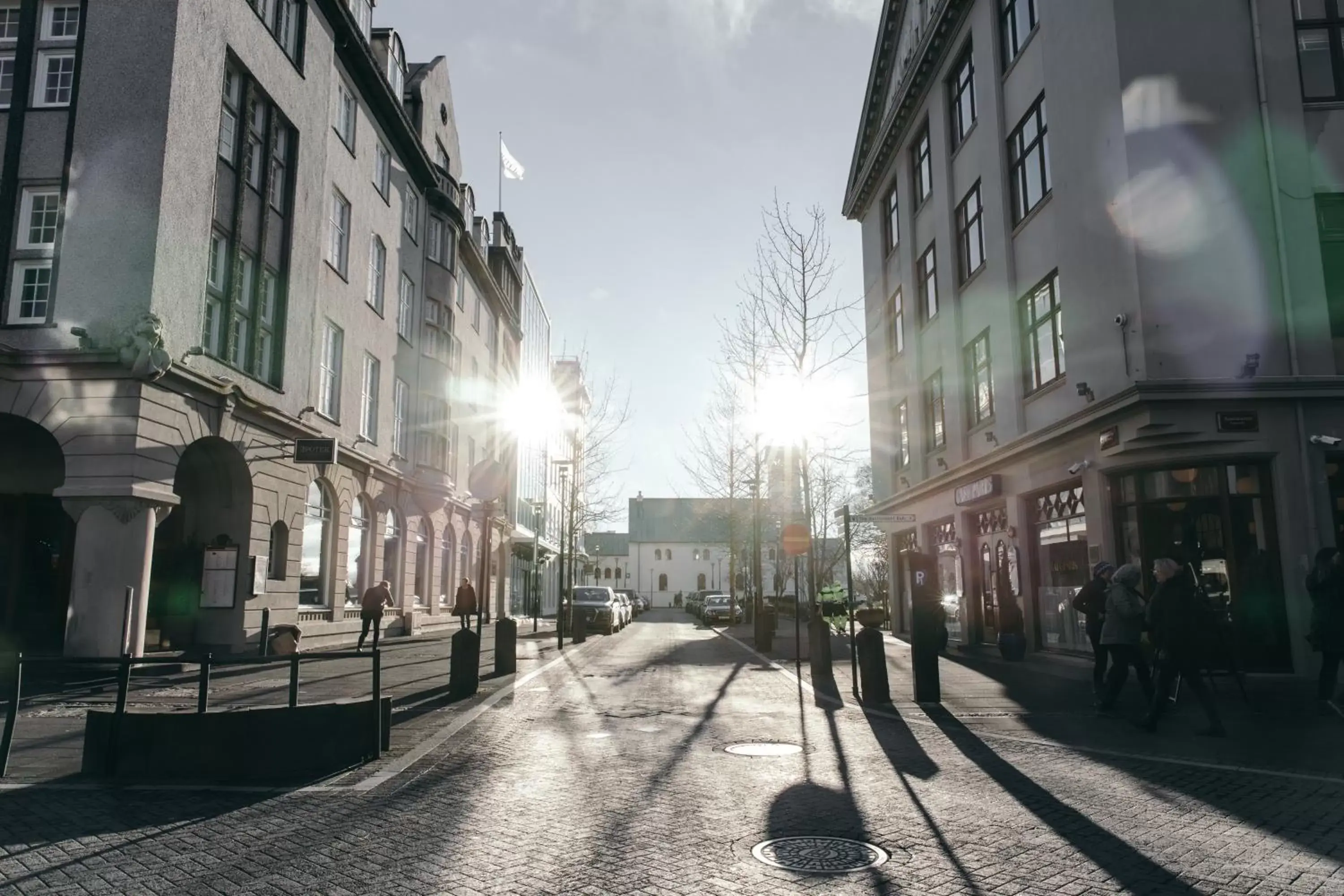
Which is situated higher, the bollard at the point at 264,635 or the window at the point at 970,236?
the window at the point at 970,236

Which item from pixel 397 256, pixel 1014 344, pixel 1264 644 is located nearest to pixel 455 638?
pixel 1264 644

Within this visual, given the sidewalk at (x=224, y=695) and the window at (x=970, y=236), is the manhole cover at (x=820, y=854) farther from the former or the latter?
the window at (x=970, y=236)

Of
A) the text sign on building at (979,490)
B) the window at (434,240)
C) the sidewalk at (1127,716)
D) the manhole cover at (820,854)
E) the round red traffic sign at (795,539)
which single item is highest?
the window at (434,240)

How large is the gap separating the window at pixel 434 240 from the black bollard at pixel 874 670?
26.9m

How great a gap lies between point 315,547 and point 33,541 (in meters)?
6.64

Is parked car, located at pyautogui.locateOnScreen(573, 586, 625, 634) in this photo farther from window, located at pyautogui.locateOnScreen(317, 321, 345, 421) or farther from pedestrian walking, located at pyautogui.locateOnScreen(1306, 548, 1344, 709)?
pedestrian walking, located at pyautogui.locateOnScreen(1306, 548, 1344, 709)

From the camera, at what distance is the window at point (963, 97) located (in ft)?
78.1

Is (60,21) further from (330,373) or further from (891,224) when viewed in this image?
(891,224)

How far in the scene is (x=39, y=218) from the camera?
17.4 metres

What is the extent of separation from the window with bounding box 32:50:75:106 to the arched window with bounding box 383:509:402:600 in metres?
15.0

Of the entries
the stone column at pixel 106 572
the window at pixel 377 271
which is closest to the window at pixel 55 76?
the stone column at pixel 106 572

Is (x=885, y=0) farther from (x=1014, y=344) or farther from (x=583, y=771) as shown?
(x=583, y=771)

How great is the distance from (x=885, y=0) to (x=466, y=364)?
70.6 feet

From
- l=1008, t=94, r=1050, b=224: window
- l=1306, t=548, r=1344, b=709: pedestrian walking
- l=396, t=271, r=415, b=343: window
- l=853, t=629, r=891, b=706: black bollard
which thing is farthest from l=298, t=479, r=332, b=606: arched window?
l=1306, t=548, r=1344, b=709: pedestrian walking
